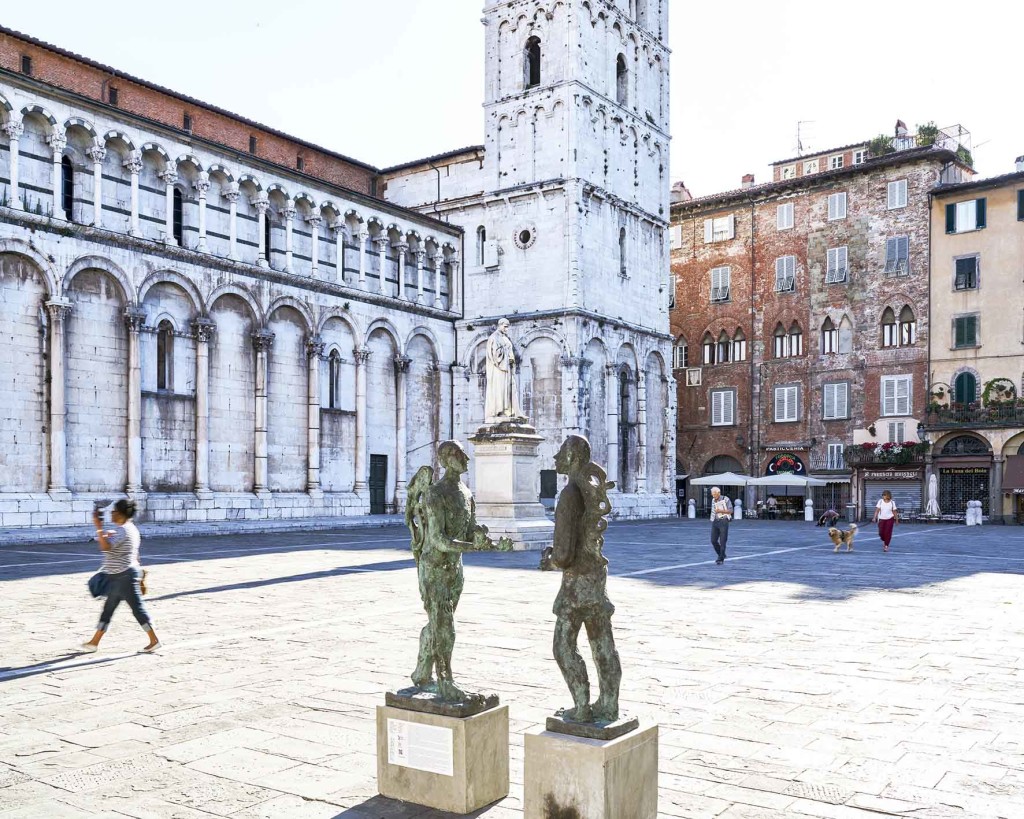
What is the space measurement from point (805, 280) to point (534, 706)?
134ft

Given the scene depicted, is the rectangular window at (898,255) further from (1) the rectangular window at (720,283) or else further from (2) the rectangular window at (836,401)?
(1) the rectangular window at (720,283)

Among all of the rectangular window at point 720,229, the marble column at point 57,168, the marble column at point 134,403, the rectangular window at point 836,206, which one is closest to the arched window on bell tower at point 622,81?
the rectangular window at point 720,229

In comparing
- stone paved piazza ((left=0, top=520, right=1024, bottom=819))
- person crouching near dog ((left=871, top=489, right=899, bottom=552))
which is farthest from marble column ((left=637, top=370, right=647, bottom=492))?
stone paved piazza ((left=0, top=520, right=1024, bottom=819))

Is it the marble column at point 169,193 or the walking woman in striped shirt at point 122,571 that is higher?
the marble column at point 169,193

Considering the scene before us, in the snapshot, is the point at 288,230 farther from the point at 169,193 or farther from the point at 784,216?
the point at 784,216

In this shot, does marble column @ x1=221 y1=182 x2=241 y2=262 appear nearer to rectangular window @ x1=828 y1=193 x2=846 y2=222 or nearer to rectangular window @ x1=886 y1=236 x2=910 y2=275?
rectangular window @ x1=828 y1=193 x2=846 y2=222

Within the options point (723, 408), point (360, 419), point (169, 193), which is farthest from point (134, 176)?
point (723, 408)

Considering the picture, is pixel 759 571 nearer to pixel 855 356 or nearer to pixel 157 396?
pixel 157 396

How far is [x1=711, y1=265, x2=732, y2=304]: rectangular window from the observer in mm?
47062

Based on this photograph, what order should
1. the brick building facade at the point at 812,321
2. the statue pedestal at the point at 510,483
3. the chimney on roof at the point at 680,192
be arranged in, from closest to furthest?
the statue pedestal at the point at 510,483 → the brick building facade at the point at 812,321 → the chimney on roof at the point at 680,192

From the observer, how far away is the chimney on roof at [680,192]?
172ft

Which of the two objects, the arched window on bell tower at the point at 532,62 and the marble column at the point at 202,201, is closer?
the marble column at the point at 202,201

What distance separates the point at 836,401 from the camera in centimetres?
4300

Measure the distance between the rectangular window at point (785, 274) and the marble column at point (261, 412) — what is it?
25541 millimetres
